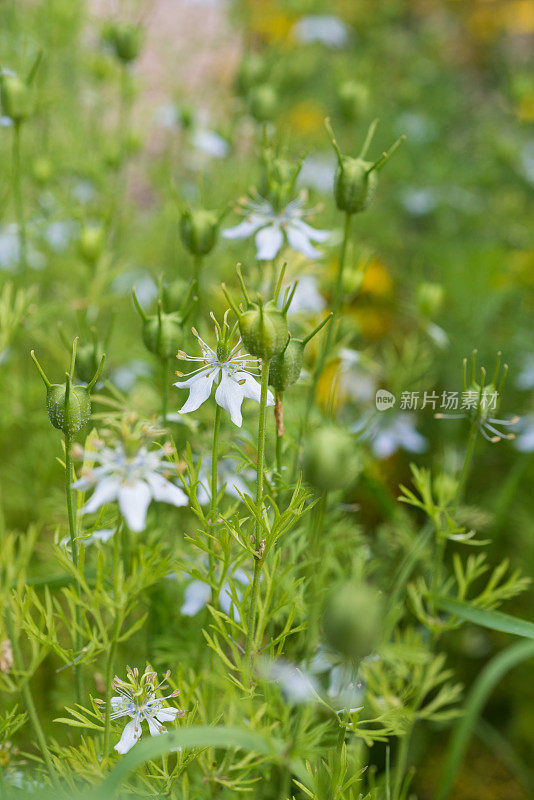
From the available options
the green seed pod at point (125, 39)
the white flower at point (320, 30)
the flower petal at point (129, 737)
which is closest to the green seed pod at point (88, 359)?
the flower petal at point (129, 737)

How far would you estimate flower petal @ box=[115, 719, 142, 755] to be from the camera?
500 mm

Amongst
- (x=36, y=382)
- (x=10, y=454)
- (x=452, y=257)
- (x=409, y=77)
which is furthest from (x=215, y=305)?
(x=409, y=77)

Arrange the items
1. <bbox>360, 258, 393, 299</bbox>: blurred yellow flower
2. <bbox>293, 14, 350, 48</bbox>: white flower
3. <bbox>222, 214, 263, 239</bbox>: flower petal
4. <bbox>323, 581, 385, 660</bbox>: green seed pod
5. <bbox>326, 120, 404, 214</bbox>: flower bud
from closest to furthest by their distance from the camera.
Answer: <bbox>323, 581, 385, 660</bbox>: green seed pod < <bbox>326, 120, 404, 214</bbox>: flower bud < <bbox>222, 214, 263, 239</bbox>: flower petal < <bbox>360, 258, 393, 299</bbox>: blurred yellow flower < <bbox>293, 14, 350, 48</bbox>: white flower

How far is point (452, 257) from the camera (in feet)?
4.69

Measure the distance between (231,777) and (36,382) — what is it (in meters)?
0.65

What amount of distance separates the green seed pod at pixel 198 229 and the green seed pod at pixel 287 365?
0.18 meters

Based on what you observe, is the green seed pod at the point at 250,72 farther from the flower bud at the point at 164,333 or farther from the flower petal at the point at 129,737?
the flower petal at the point at 129,737

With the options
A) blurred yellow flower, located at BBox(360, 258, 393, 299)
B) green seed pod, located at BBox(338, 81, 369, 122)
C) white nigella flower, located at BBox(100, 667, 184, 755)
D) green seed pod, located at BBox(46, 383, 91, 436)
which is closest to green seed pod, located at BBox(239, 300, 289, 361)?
green seed pod, located at BBox(46, 383, 91, 436)

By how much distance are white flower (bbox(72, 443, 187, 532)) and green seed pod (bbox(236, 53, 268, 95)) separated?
64 cm

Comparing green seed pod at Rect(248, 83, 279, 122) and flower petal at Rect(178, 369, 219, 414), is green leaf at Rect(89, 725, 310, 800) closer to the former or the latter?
flower petal at Rect(178, 369, 219, 414)

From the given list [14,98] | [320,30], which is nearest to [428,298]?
[14,98]

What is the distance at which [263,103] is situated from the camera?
2.79ft

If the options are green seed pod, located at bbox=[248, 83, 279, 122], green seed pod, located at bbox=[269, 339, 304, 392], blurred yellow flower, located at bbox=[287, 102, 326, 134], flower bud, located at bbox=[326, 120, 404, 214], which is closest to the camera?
green seed pod, located at bbox=[269, 339, 304, 392]

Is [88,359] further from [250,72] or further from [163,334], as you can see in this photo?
[250,72]
